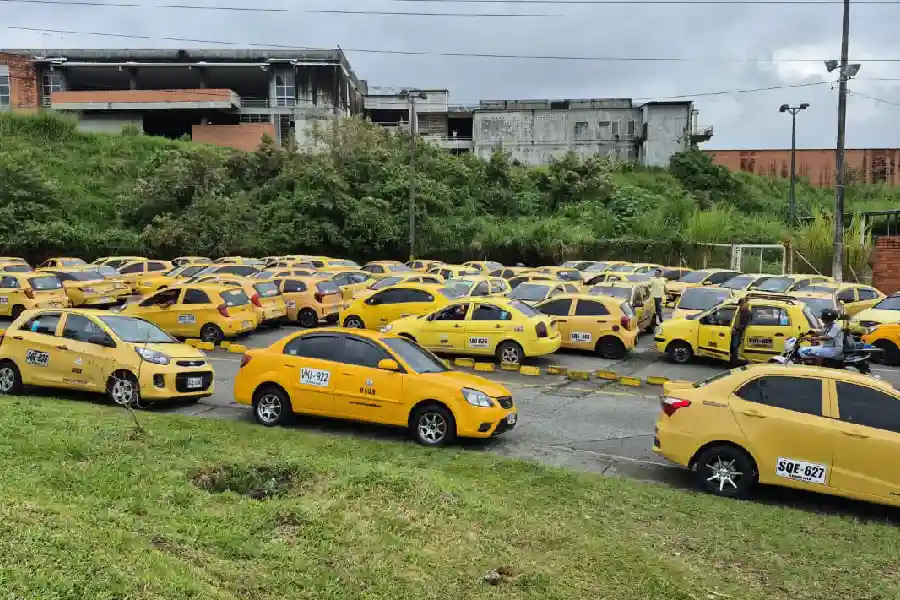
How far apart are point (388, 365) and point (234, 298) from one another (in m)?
10.5

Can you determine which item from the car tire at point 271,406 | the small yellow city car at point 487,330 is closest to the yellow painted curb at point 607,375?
the small yellow city car at point 487,330

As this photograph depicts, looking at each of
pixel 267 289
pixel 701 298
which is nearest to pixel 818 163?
pixel 701 298

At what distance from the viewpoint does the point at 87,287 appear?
82.5ft

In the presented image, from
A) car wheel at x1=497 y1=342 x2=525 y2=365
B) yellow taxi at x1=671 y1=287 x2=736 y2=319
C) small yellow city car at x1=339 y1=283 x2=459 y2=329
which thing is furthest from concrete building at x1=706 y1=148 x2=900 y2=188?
car wheel at x1=497 y1=342 x2=525 y2=365

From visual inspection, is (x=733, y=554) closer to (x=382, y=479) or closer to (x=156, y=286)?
(x=382, y=479)

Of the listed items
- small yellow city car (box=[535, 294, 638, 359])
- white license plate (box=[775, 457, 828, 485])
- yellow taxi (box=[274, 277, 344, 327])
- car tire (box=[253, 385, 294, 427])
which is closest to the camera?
white license plate (box=[775, 457, 828, 485])

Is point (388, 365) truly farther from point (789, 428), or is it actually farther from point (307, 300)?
point (307, 300)

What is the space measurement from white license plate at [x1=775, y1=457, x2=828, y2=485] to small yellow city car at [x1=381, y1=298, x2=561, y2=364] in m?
8.93

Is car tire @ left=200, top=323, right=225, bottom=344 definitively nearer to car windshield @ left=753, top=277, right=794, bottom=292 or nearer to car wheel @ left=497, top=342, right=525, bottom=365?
car wheel @ left=497, top=342, right=525, bottom=365

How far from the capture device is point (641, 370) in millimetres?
17688

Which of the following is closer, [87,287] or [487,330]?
[487,330]

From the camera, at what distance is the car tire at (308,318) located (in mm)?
23219

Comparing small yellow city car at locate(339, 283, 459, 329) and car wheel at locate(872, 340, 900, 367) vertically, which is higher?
small yellow city car at locate(339, 283, 459, 329)

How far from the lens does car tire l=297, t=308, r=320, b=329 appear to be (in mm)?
23219
